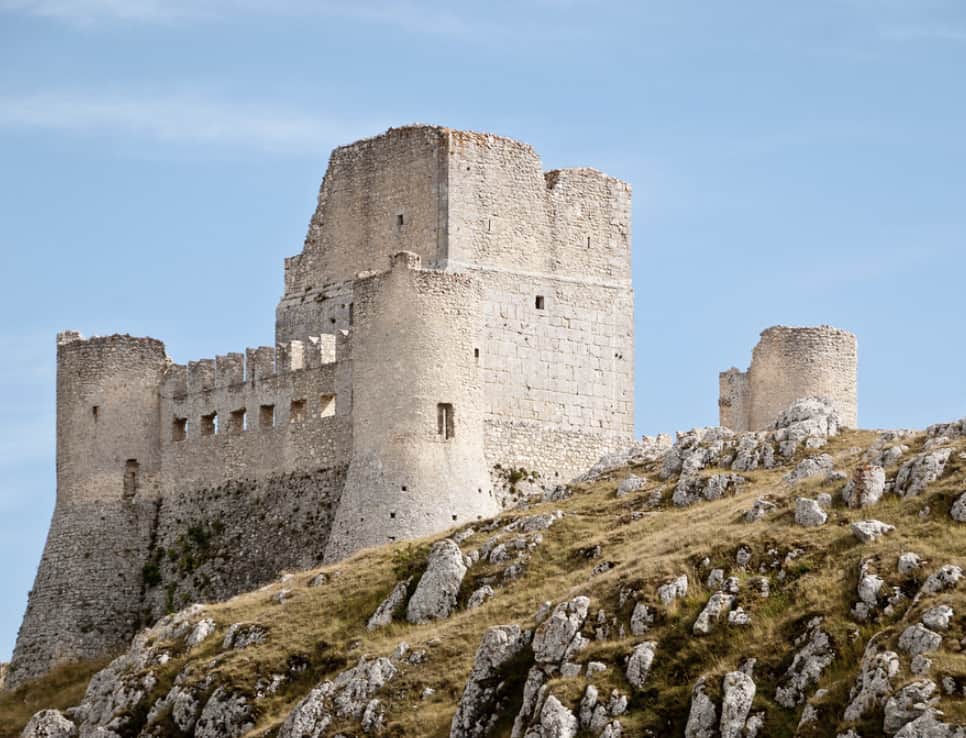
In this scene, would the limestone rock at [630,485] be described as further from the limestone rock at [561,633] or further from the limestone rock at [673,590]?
the limestone rock at [673,590]

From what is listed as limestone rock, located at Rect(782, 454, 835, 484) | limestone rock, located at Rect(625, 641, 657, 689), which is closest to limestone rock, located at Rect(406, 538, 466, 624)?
limestone rock, located at Rect(782, 454, 835, 484)

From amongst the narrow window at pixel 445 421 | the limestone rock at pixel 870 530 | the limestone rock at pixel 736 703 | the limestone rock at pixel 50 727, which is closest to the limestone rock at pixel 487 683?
the limestone rock at pixel 736 703

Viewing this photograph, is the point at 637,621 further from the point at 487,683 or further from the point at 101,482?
the point at 101,482

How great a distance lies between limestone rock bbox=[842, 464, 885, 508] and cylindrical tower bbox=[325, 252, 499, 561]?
15964 millimetres

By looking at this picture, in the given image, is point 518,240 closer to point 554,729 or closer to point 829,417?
point 829,417

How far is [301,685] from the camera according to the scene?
49.4m

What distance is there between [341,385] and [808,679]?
2503 centimetres

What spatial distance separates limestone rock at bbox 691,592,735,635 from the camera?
4200 cm

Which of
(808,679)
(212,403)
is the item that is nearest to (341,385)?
(212,403)

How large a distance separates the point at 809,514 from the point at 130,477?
90.8ft

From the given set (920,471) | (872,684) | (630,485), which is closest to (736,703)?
(872,684)

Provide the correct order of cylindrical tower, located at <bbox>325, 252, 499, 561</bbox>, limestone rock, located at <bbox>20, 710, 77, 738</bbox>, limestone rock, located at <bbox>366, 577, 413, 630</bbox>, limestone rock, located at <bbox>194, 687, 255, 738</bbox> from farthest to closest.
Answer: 1. cylindrical tower, located at <bbox>325, 252, 499, 561</bbox>
2. limestone rock, located at <bbox>20, 710, 77, 738</bbox>
3. limestone rock, located at <bbox>366, 577, 413, 630</bbox>
4. limestone rock, located at <bbox>194, 687, 255, 738</bbox>

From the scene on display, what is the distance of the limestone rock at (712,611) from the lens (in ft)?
138

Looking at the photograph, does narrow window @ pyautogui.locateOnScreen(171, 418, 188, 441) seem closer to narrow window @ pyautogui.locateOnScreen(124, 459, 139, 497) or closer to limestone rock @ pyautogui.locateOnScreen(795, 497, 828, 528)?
narrow window @ pyautogui.locateOnScreen(124, 459, 139, 497)
